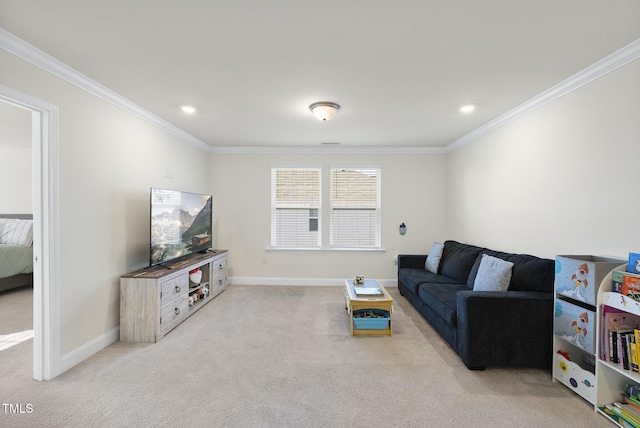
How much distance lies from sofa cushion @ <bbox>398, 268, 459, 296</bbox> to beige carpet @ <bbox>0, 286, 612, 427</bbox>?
721mm

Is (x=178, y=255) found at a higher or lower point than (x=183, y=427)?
higher

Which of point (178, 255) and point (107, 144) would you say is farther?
point (178, 255)

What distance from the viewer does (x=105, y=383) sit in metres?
2.16

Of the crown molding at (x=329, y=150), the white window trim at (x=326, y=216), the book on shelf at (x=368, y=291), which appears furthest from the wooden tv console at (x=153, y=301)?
the crown molding at (x=329, y=150)

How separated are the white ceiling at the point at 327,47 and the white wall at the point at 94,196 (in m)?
0.27

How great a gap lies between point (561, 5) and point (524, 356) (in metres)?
2.52

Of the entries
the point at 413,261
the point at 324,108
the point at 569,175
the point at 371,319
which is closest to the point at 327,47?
the point at 324,108

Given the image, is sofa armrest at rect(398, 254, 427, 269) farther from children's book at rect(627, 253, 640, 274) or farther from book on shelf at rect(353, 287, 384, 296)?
children's book at rect(627, 253, 640, 274)

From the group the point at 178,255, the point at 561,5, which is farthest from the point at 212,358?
the point at 561,5

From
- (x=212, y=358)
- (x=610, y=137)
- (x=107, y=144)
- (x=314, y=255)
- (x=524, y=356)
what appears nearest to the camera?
(x=610, y=137)

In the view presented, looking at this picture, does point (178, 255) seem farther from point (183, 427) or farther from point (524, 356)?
point (524, 356)

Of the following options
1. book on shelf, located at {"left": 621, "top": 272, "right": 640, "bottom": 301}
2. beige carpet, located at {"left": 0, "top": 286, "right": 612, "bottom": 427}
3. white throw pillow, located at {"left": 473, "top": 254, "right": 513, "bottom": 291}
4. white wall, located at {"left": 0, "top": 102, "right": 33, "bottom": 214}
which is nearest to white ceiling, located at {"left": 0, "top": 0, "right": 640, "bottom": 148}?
book on shelf, located at {"left": 621, "top": 272, "right": 640, "bottom": 301}

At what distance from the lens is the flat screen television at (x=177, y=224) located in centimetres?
311

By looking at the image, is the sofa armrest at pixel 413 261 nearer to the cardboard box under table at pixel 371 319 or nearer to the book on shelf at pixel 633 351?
the cardboard box under table at pixel 371 319
